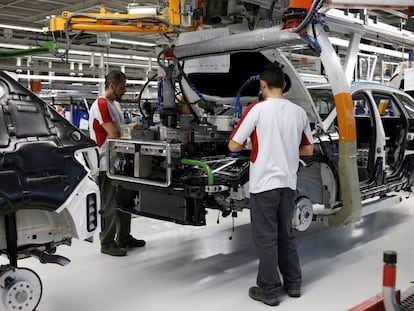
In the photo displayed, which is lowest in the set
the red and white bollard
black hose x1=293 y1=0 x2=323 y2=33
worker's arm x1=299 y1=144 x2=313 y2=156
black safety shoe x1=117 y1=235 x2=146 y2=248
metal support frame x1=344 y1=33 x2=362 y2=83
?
black safety shoe x1=117 y1=235 x2=146 y2=248

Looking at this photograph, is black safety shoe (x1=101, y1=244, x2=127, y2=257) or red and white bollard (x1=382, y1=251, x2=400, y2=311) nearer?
red and white bollard (x1=382, y1=251, x2=400, y2=311)

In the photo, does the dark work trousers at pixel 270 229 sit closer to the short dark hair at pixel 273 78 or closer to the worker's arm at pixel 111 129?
the short dark hair at pixel 273 78

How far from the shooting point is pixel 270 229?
3.77 meters

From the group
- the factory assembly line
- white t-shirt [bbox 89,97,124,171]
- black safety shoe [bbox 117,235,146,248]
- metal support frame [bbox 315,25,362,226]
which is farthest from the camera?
black safety shoe [bbox 117,235,146,248]

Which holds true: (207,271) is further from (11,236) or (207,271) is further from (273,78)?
(11,236)

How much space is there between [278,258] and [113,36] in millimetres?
6949

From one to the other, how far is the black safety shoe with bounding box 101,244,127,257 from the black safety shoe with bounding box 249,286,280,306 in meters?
1.56

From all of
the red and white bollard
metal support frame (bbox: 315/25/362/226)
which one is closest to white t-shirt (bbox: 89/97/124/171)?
metal support frame (bbox: 315/25/362/226)

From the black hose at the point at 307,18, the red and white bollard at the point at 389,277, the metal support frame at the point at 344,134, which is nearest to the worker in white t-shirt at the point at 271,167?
the black hose at the point at 307,18

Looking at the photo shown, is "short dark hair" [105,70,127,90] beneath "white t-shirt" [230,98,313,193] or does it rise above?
above

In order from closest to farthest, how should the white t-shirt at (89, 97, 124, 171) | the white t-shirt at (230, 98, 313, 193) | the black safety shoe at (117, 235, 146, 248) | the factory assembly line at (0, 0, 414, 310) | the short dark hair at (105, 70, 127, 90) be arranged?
the factory assembly line at (0, 0, 414, 310) → the white t-shirt at (230, 98, 313, 193) → the white t-shirt at (89, 97, 124, 171) → the short dark hair at (105, 70, 127, 90) → the black safety shoe at (117, 235, 146, 248)

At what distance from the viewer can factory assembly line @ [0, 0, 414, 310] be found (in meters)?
3.06

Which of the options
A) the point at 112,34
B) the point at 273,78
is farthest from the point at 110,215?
the point at 112,34

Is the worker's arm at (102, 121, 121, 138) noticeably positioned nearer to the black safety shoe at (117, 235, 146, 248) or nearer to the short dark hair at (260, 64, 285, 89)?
the black safety shoe at (117, 235, 146, 248)
